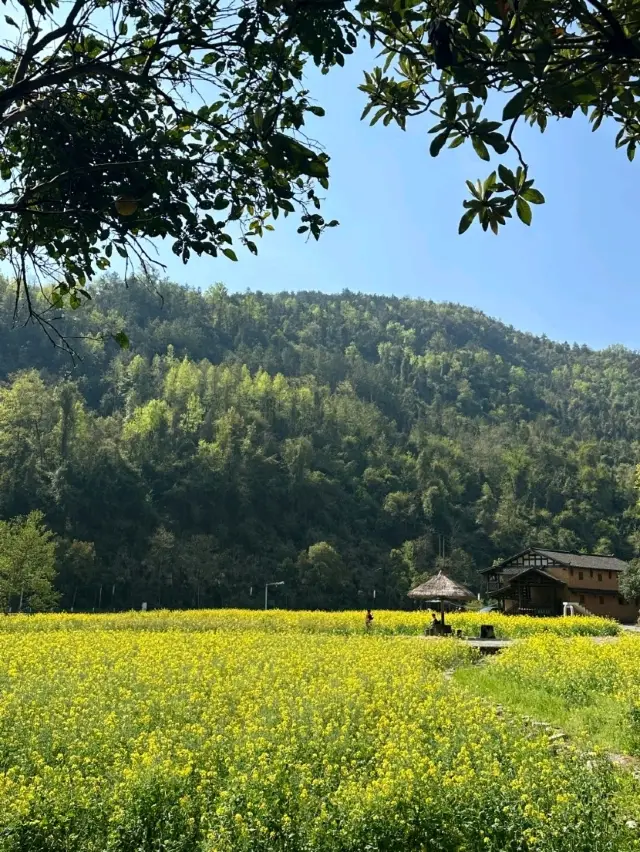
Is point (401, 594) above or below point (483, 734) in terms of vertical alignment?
below

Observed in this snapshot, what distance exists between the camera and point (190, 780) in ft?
18.1

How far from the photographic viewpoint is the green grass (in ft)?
26.2

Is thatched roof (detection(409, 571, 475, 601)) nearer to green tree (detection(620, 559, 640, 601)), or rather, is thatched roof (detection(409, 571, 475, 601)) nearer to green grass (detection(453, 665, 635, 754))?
green grass (detection(453, 665, 635, 754))

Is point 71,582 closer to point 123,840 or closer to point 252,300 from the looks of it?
point 123,840

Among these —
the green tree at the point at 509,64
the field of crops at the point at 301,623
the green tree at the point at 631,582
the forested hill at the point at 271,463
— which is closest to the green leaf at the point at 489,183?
the green tree at the point at 509,64

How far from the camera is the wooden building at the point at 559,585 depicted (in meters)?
46.5

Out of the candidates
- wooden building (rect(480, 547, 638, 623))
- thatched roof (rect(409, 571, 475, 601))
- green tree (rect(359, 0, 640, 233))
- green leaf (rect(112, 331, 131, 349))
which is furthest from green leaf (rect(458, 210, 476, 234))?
wooden building (rect(480, 547, 638, 623))

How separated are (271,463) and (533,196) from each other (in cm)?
8016

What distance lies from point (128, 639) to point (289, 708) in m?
10.6

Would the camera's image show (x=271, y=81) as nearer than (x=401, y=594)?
Yes

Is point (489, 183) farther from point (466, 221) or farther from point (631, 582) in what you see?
point (631, 582)

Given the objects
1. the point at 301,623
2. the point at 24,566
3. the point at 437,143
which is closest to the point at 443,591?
the point at 301,623

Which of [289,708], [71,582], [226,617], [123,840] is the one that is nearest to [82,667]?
[289,708]

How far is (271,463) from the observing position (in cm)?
8200
